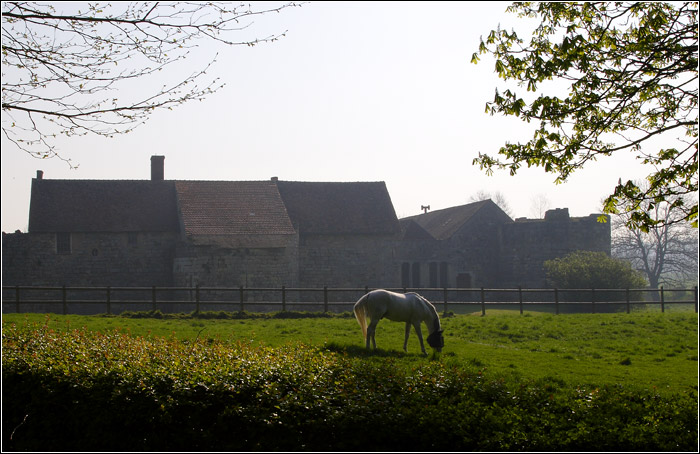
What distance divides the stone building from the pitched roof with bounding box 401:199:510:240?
20 cm

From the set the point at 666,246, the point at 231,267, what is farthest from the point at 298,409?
the point at 666,246

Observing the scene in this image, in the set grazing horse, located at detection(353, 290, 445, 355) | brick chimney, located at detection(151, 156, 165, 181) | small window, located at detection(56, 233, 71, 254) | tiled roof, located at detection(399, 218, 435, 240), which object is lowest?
grazing horse, located at detection(353, 290, 445, 355)

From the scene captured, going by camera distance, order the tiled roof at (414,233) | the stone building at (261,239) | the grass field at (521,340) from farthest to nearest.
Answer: the tiled roof at (414,233), the stone building at (261,239), the grass field at (521,340)

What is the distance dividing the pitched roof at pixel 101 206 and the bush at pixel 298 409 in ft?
90.9

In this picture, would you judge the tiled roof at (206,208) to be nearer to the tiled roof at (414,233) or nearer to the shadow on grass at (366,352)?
the tiled roof at (414,233)

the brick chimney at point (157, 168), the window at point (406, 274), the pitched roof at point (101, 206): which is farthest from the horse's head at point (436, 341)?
the brick chimney at point (157, 168)

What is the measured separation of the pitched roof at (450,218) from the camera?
44.2 metres

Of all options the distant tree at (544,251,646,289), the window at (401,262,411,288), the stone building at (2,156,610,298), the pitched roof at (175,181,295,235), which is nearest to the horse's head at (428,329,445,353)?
the stone building at (2,156,610,298)

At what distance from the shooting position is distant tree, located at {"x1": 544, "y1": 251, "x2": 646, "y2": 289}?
34.9 metres

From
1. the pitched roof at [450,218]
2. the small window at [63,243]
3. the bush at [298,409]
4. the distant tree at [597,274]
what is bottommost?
the bush at [298,409]

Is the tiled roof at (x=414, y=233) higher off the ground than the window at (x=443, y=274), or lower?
higher

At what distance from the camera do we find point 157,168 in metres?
41.2

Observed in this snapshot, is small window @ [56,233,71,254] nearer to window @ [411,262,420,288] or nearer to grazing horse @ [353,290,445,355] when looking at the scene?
window @ [411,262,420,288]

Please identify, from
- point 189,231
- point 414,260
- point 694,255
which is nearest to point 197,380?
point 189,231
